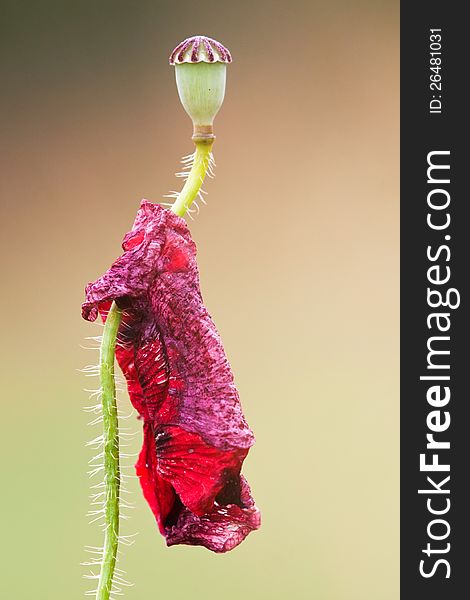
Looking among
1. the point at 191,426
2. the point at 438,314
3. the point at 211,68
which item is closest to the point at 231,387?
the point at 191,426

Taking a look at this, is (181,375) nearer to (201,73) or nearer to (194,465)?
(194,465)

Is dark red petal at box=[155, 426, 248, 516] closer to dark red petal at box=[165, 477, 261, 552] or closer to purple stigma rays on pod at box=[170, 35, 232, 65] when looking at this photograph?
dark red petal at box=[165, 477, 261, 552]

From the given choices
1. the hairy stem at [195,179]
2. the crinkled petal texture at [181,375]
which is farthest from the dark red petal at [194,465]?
the hairy stem at [195,179]

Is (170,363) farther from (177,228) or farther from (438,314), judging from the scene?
(438,314)

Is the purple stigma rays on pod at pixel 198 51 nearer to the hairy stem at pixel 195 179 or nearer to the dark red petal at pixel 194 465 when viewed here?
the hairy stem at pixel 195 179

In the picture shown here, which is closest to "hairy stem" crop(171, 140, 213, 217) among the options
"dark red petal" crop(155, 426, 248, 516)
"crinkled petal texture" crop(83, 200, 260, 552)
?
"crinkled petal texture" crop(83, 200, 260, 552)

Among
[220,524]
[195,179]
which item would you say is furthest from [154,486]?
[195,179]

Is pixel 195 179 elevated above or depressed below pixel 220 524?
above
